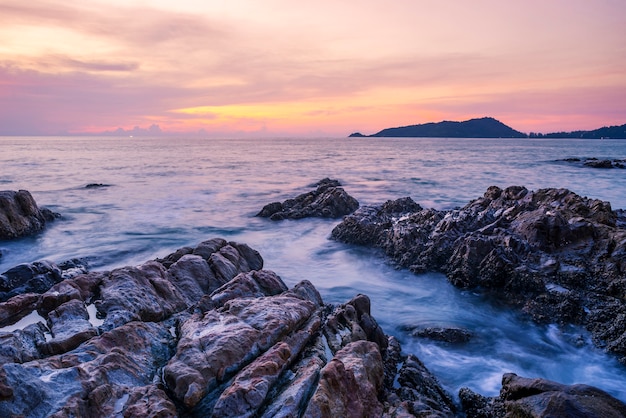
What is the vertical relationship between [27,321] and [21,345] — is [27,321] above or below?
below

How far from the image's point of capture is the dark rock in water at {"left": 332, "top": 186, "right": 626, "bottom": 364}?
25.2 feet

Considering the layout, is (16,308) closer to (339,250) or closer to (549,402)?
(549,402)

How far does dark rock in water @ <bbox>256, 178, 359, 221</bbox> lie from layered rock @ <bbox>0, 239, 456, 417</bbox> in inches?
398

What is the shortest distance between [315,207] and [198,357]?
13.2 m

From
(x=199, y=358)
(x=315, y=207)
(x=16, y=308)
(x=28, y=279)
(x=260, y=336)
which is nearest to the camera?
(x=199, y=358)

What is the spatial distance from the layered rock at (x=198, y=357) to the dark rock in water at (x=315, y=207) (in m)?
10.1

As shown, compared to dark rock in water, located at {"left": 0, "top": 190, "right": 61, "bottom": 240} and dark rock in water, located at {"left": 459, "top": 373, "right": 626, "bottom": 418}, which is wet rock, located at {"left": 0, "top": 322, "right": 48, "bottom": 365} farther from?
dark rock in water, located at {"left": 0, "top": 190, "right": 61, "bottom": 240}

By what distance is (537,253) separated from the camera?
9273 mm

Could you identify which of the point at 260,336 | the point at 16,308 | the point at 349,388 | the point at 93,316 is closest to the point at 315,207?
the point at 93,316

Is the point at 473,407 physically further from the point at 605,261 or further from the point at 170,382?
the point at 605,261

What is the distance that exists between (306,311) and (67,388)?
3.07 metres

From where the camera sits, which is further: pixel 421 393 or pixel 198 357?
pixel 421 393

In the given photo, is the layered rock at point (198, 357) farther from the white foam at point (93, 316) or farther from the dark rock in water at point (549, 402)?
the dark rock in water at point (549, 402)

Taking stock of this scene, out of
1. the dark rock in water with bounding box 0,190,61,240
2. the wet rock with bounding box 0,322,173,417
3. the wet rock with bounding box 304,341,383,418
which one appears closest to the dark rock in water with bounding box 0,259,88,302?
the wet rock with bounding box 0,322,173,417
